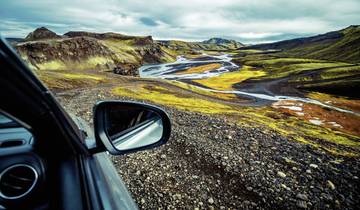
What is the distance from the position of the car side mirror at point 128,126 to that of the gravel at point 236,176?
13.6 feet

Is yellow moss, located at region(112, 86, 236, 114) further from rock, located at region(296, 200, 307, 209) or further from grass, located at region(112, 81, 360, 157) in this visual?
rock, located at region(296, 200, 307, 209)

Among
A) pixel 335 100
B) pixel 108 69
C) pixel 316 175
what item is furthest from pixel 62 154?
pixel 108 69

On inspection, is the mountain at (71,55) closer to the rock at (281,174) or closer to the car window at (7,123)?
the rock at (281,174)

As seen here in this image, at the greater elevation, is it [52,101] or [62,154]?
[52,101]

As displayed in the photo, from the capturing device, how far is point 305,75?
7838 cm

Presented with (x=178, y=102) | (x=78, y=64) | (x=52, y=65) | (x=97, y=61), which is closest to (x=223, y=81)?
(x=97, y=61)

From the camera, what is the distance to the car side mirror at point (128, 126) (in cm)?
197

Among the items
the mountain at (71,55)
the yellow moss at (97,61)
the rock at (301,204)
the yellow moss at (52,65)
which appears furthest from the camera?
the yellow moss at (97,61)

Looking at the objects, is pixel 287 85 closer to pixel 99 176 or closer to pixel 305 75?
pixel 305 75

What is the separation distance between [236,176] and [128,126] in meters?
6.24

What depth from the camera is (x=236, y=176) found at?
796 centimetres

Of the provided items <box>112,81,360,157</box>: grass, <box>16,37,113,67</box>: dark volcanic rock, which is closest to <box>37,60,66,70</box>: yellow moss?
<box>16,37,113,67</box>: dark volcanic rock

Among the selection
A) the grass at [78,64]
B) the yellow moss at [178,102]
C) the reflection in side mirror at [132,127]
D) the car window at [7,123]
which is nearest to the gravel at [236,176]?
the reflection in side mirror at [132,127]

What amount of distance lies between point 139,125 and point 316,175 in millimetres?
7947
